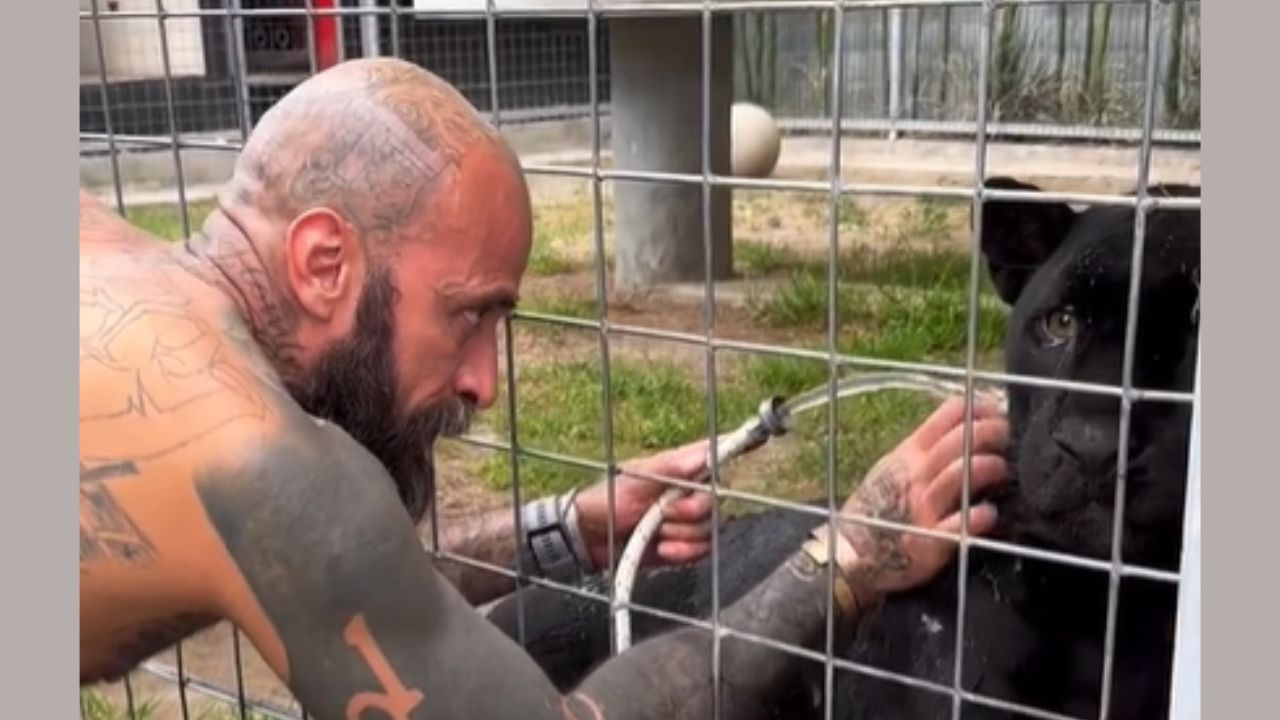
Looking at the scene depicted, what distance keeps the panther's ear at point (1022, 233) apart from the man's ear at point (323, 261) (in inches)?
31.4

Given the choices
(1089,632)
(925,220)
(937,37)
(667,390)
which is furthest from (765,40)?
(1089,632)

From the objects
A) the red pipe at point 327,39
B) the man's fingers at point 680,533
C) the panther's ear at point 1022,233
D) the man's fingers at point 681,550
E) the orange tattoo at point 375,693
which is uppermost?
the red pipe at point 327,39

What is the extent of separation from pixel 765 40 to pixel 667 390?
4.74m

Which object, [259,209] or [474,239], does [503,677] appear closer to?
→ [474,239]

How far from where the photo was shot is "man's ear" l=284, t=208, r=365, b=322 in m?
1.40

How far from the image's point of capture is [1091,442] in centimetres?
157

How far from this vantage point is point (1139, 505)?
1.60 m

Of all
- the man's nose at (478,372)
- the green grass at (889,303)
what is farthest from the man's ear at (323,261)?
the green grass at (889,303)

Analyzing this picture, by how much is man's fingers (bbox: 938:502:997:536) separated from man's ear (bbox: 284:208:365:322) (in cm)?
68

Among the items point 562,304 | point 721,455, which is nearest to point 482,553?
point 721,455

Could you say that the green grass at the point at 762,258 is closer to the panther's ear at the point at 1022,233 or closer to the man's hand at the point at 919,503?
the panther's ear at the point at 1022,233

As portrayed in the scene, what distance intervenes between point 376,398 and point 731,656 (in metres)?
0.55

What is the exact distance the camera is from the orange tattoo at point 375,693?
48.1 inches

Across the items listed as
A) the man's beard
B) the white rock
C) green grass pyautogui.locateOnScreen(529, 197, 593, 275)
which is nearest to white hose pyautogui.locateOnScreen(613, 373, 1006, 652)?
the man's beard
